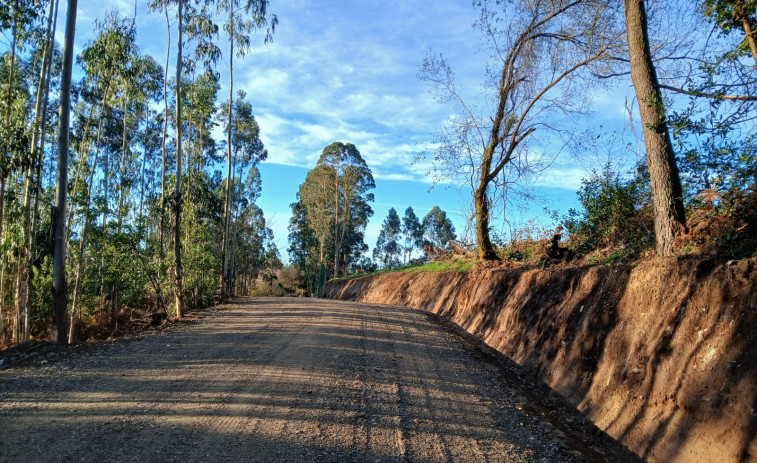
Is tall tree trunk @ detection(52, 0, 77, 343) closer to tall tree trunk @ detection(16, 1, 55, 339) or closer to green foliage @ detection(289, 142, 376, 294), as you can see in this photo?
tall tree trunk @ detection(16, 1, 55, 339)

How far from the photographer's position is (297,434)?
13.9 feet

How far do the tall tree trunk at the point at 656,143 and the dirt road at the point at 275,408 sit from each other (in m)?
3.33

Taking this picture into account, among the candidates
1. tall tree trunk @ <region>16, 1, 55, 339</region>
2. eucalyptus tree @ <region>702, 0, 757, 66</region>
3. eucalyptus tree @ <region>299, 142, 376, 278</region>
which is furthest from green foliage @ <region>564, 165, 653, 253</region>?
Result: eucalyptus tree @ <region>299, 142, 376, 278</region>

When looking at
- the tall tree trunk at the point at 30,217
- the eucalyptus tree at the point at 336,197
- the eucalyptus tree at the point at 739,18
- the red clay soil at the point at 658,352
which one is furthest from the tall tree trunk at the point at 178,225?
the eucalyptus tree at the point at 336,197

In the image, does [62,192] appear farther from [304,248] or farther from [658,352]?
[304,248]

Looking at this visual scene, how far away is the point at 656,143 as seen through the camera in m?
6.93

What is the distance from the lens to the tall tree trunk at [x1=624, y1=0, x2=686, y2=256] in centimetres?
660

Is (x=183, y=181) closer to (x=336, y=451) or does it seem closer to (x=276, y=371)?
(x=276, y=371)

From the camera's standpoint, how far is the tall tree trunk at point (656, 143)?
6598mm

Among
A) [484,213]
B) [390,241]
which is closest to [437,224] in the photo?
[390,241]

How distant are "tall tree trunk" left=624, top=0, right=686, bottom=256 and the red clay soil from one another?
846mm

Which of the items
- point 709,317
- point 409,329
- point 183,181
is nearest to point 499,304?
point 409,329

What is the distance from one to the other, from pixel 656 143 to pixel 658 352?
3.74 metres

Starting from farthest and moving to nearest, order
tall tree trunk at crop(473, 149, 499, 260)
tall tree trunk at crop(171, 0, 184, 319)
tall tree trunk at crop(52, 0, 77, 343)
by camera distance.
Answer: tall tree trunk at crop(473, 149, 499, 260) → tall tree trunk at crop(171, 0, 184, 319) → tall tree trunk at crop(52, 0, 77, 343)
